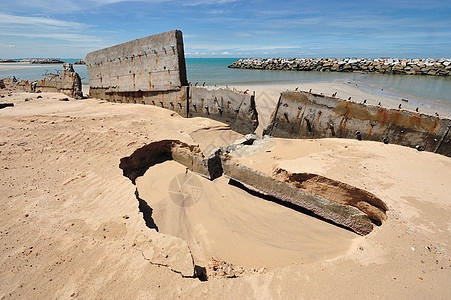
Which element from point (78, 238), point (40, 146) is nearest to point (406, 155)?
point (78, 238)

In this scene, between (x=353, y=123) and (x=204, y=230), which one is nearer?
(x=204, y=230)

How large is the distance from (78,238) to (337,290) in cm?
283

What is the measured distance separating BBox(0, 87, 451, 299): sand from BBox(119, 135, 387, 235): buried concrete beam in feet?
0.58

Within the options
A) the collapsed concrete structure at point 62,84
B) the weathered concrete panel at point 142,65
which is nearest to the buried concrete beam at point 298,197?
the weathered concrete panel at point 142,65

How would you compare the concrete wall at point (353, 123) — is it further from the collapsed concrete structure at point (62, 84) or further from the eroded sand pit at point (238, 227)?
the collapsed concrete structure at point (62, 84)

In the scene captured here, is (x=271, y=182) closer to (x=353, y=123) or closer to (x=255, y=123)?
(x=353, y=123)

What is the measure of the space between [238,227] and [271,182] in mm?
1010

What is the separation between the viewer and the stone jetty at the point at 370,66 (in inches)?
968

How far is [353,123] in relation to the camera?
5.24 m

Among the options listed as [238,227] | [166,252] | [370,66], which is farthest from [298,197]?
[370,66]

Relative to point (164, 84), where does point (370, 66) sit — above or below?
above

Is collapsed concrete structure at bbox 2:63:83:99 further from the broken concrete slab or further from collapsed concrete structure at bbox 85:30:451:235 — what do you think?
the broken concrete slab

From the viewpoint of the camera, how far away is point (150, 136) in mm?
6016

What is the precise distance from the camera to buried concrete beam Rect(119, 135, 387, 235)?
3369 mm
